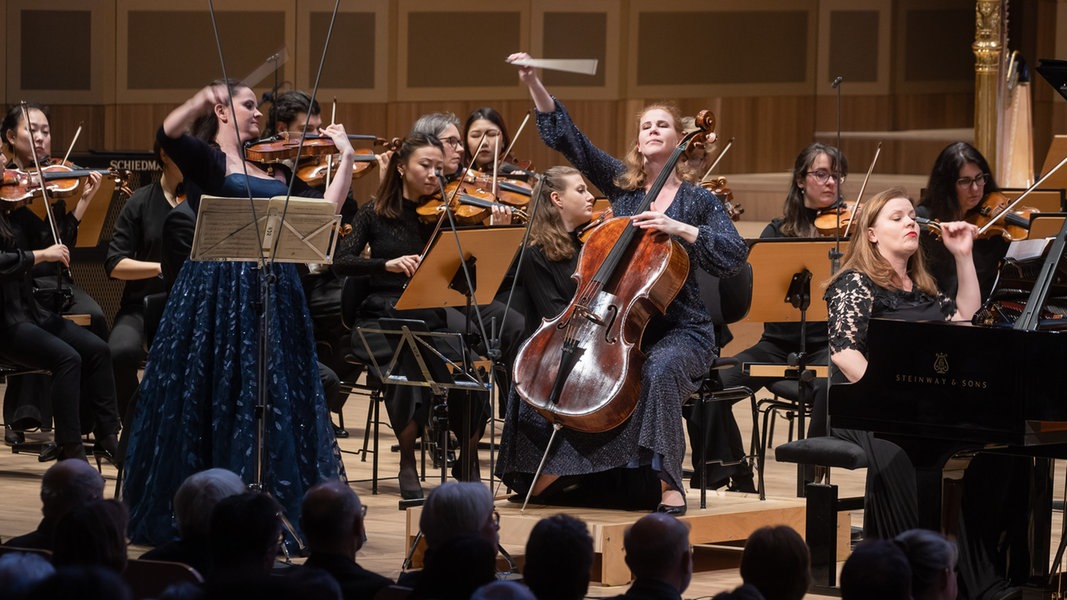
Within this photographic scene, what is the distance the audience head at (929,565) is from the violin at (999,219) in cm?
276

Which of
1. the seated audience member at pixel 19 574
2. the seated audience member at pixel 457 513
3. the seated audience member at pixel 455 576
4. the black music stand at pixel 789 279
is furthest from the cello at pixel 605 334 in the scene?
the seated audience member at pixel 19 574

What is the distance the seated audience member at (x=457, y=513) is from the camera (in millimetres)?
2895

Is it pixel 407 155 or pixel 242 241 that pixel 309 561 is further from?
pixel 407 155

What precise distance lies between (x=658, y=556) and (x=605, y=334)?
150 centimetres

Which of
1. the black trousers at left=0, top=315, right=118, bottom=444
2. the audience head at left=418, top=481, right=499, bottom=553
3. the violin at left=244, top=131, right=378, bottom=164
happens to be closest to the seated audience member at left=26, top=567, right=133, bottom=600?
the audience head at left=418, top=481, right=499, bottom=553

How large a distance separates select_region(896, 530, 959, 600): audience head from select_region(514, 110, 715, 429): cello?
1.36 m

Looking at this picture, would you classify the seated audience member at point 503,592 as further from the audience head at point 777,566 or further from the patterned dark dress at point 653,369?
the patterned dark dress at point 653,369

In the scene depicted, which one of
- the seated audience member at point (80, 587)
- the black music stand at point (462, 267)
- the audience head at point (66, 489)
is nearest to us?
the seated audience member at point (80, 587)

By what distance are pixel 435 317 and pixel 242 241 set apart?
1.24 m

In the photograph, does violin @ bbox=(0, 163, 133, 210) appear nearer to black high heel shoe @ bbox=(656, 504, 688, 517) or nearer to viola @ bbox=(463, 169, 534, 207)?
viola @ bbox=(463, 169, 534, 207)

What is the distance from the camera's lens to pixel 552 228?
4.97 meters

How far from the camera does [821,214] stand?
219 inches

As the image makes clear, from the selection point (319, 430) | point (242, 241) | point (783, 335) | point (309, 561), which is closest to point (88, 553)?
point (309, 561)

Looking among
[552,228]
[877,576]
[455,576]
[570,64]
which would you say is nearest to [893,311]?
[570,64]
